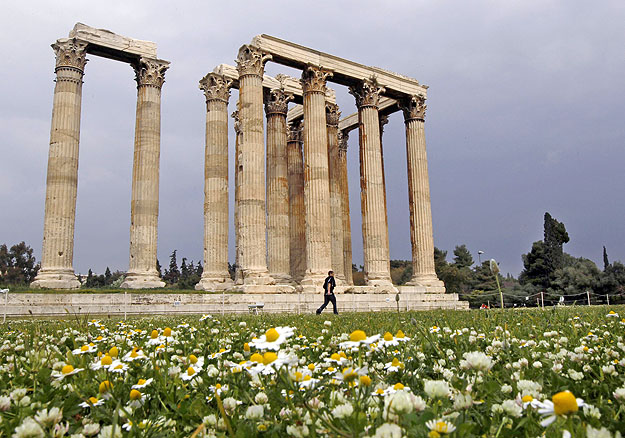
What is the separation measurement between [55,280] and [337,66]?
22508mm

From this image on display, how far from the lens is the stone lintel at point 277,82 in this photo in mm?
34250

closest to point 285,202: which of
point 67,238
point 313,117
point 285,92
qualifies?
point 313,117

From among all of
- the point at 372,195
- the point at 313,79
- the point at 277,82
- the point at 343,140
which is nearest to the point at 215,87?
the point at 277,82

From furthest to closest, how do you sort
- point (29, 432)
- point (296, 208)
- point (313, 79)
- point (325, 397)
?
1. point (296, 208)
2. point (313, 79)
3. point (325, 397)
4. point (29, 432)

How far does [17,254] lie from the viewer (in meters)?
73.9

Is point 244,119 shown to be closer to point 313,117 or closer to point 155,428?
point 313,117

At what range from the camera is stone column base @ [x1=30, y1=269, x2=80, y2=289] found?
A: 25.8 meters

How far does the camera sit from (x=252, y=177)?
95.4 ft

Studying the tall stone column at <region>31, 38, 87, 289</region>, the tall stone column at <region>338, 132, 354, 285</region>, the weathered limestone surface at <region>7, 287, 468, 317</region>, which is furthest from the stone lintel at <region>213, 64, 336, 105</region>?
the weathered limestone surface at <region>7, 287, 468, 317</region>

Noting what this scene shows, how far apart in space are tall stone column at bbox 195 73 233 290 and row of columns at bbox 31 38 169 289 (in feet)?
11.5

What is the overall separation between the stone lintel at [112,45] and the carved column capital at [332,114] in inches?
555

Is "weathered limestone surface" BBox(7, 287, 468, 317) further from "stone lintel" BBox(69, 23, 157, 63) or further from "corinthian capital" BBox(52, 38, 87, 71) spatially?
"stone lintel" BBox(69, 23, 157, 63)

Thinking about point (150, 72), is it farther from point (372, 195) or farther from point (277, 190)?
point (372, 195)

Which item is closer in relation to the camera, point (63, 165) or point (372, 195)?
point (63, 165)
